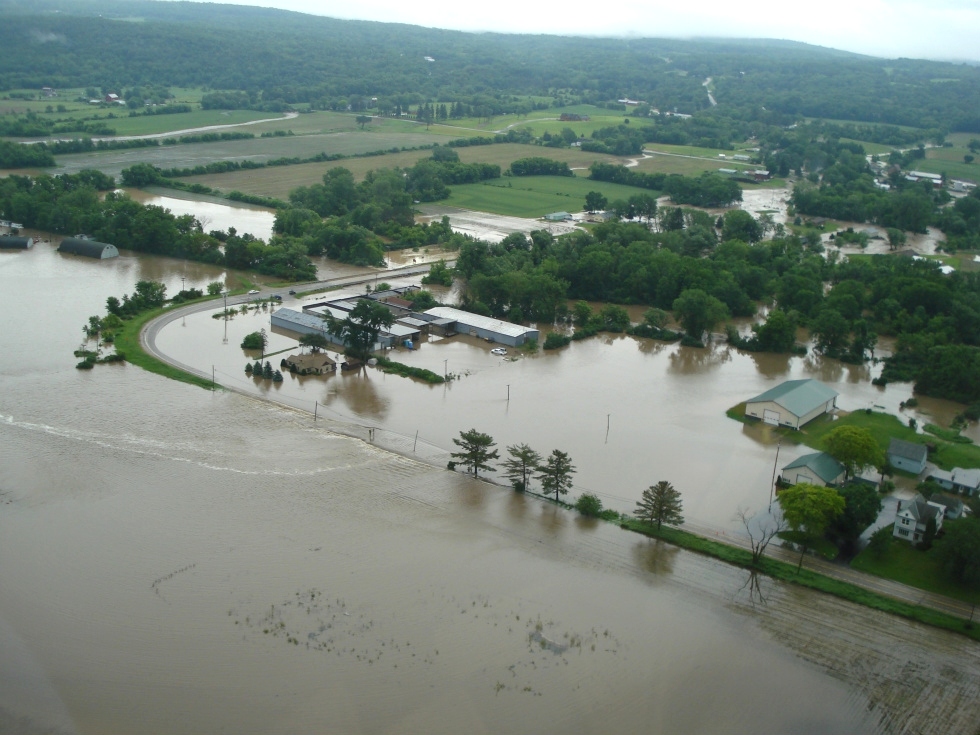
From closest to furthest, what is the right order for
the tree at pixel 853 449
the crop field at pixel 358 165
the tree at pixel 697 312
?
1. the tree at pixel 853 449
2. the tree at pixel 697 312
3. the crop field at pixel 358 165

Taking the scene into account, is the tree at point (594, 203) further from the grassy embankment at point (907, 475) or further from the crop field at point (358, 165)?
the grassy embankment at point (907, 475)

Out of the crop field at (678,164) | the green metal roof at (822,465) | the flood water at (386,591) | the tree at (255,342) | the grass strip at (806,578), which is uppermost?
the crop field at (678,164)

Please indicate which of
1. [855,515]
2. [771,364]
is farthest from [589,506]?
[771,364]

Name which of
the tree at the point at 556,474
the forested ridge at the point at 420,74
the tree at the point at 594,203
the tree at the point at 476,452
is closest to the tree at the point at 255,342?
the tree at the point at 476,452

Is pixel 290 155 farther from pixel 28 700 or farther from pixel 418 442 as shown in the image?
pixel 28 700

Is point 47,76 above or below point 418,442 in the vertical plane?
above

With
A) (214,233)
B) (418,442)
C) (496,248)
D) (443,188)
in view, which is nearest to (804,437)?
(418,442)
